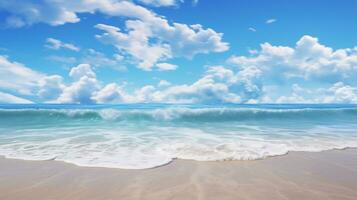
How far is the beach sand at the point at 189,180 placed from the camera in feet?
13.7

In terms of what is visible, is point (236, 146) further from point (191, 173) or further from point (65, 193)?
point (65, 193)

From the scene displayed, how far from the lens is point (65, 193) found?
4.23 m

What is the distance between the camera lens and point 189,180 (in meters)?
4.89

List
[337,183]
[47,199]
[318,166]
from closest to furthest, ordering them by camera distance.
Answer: [47,199] < [337,183] < [318,166]

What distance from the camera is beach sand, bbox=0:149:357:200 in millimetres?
4188

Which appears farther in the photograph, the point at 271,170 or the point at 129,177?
the point at 271,170

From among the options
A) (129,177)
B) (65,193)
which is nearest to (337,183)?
(129,177)

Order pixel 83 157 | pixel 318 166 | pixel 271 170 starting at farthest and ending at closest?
pixel 83 157
pixel 318 166
pixel 271 170

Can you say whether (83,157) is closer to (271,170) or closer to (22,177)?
(22,177)

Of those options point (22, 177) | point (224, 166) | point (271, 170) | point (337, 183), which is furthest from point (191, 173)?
point (22, 177)

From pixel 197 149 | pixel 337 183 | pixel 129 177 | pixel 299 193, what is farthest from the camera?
pixel 197 149

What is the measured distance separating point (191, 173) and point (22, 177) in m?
3.40

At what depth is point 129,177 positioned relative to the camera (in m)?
5.10

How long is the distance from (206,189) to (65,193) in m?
2.35
